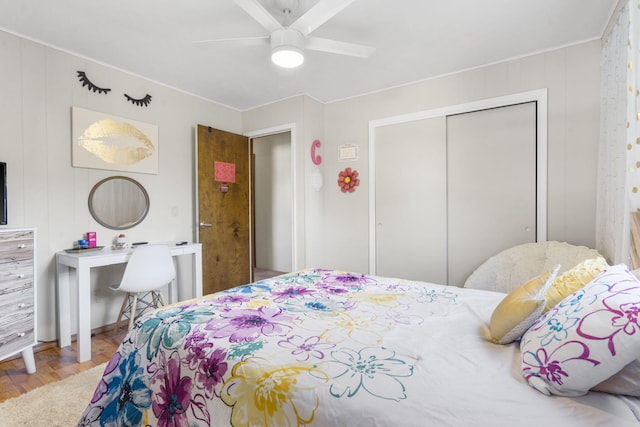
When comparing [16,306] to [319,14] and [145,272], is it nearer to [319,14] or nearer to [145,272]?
[145,272]

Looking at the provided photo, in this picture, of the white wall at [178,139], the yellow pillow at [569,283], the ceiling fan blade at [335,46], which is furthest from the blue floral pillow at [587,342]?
the white wall at [178,139]

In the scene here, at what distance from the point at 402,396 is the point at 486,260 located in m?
2.58

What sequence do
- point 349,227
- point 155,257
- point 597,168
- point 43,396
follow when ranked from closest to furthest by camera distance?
point 43,396
point 597,168
point 155,257
point 349,227

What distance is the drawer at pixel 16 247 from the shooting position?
Answer: 6.48ft

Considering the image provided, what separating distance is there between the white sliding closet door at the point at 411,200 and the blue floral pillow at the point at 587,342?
233 cm

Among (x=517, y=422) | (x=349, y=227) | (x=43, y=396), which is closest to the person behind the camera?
(x=517, y=422)

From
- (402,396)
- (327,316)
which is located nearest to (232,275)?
(327,316)

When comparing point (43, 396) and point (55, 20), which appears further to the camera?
point (55, 20)

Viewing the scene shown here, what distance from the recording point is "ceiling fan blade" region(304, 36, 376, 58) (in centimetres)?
205

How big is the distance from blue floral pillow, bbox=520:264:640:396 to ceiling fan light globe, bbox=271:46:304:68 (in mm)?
1927

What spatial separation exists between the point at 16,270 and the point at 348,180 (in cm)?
305

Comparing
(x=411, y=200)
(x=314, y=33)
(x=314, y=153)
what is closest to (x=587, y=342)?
(x=314, y=33)

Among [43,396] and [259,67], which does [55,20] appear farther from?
[43,396]

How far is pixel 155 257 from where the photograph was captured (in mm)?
2719
